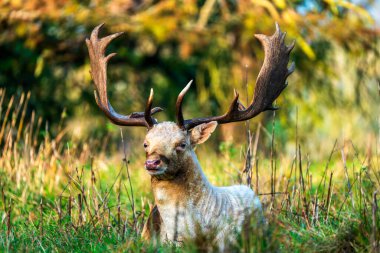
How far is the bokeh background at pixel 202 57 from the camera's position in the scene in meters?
13.6

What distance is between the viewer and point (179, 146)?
4996 millimetres

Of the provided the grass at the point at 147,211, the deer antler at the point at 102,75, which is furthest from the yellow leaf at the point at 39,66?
the deer antler at the point at 102,75

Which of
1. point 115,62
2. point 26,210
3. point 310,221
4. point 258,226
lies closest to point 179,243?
point 258,226

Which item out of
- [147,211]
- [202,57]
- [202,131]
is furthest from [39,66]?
[202,131]

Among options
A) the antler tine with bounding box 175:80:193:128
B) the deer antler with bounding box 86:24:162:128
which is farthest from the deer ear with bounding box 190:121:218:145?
the deer antler with bounding box 86:24:162:128

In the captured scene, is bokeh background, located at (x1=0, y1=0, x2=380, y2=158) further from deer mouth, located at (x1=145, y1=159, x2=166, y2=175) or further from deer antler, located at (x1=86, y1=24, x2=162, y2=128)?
deer mouth, located at (x1=145, y1=159, x2=166, y2=175)

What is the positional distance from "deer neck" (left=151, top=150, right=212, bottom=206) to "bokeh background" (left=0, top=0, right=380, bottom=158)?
787 cm

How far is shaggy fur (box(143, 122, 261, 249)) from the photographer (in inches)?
193

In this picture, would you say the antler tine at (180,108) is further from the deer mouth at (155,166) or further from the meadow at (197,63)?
the meadow at (197,63)

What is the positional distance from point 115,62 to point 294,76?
365 centimetres

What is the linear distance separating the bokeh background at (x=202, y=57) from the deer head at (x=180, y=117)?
23.0 feet

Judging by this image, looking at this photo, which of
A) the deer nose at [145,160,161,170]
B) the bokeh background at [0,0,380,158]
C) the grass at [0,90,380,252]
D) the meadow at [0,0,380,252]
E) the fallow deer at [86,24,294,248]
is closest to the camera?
the grass at [0,90,380,252]

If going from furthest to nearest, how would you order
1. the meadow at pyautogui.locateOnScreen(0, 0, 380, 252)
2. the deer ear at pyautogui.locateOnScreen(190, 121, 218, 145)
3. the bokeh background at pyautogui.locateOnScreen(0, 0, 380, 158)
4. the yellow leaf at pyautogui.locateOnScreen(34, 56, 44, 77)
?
the yellow leaf at pyautogui.locateOnScreen(34, 56, 44, 77), the bokeh background at pyautogui.locateOnScreen(0, 0, 380, 158), the meadow at pyautogui.locateOnScreen(0, 0, 380, 252), the deer ear at pyautogui.locateOnScreen(190, 121, 218, 145)

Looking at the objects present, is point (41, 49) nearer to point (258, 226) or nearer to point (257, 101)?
point (257, 101)
